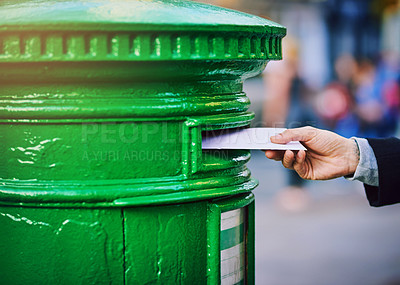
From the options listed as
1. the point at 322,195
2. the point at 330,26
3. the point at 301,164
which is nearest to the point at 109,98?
the point at 301,164

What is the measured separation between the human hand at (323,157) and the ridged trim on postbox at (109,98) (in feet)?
2.18

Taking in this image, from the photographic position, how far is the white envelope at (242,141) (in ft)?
6.18

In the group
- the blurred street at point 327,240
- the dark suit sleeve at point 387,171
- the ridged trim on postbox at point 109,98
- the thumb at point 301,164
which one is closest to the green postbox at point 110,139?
the ridged trim on postbox at point 109,98

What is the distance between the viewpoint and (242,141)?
1.93 meters

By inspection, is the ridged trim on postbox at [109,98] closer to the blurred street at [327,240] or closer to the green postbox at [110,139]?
the green postbox at [110,139]

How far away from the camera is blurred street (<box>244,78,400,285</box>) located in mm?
4965

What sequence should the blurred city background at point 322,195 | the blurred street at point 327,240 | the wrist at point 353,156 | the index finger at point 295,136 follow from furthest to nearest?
the blurred city background at point 322,195
the blurred street at point 327,240
the wrist at point 353,156
the index finger at point 295,136

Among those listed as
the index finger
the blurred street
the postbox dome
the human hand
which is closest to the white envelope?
the index finger

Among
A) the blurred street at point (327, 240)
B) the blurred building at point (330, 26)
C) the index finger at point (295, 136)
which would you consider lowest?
the blurred street at point (327, 240)

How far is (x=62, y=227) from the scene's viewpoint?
1730mm

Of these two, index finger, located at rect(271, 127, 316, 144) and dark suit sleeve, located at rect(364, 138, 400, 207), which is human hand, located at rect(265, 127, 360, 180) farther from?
dark suit sleeve, located at rect(364, 138, 400, 207)

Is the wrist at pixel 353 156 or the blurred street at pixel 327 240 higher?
the wrist at pixel 353 156

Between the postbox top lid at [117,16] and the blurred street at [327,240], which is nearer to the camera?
the postbox top lid at [117,16]

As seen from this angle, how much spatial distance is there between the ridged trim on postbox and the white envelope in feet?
0.24
